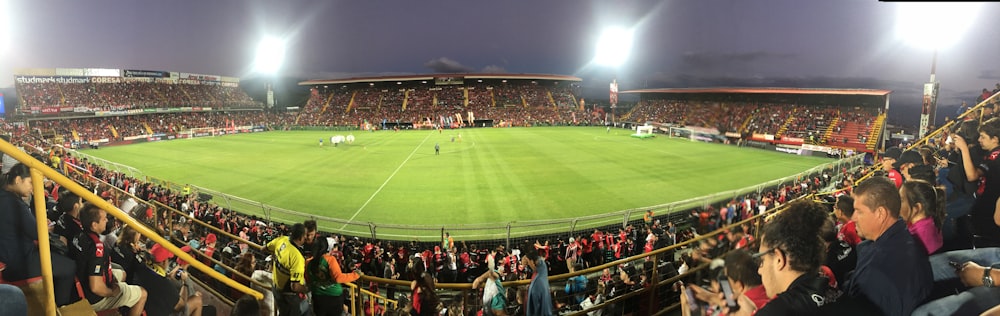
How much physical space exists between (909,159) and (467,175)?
12.0m

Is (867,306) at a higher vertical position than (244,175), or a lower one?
higher

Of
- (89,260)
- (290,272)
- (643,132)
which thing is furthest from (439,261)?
(643,132)

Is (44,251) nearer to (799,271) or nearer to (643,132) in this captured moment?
(799,271)

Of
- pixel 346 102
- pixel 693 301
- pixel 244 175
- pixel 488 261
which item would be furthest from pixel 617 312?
pixel 346 102

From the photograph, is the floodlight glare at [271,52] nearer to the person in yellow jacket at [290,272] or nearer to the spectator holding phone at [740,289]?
the person in yellow jacket at [290,272]

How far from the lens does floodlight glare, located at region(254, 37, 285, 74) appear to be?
699 cm

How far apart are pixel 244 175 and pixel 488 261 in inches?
523

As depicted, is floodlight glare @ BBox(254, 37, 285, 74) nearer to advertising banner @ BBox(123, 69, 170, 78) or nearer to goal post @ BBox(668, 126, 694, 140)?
goal post @ BBox(668, 126, 694, 140)

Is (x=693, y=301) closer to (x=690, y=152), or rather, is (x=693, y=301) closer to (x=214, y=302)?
(x=214, y=302)

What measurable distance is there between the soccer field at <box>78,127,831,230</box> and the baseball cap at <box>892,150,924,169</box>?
379 centimetres

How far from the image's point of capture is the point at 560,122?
39.6 metres

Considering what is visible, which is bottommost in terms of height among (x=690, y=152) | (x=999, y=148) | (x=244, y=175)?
(x=244, y=175)

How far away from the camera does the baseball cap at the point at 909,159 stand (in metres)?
2.64

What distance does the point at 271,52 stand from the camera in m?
7.79
